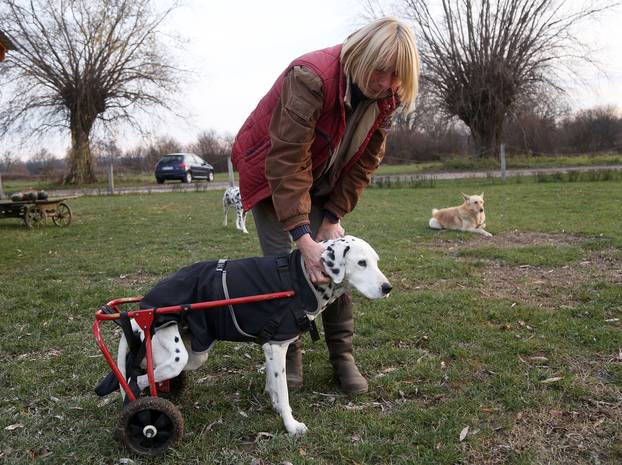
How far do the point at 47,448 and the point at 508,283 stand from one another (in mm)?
4664

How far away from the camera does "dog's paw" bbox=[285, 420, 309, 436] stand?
9.09ft

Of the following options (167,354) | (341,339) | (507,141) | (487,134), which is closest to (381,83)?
(341,339)

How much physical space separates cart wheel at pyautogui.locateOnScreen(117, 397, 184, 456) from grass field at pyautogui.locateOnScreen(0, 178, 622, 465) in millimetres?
113

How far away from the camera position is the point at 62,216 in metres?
11.8

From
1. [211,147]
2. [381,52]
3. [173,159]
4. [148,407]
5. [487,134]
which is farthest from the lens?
[211,147]

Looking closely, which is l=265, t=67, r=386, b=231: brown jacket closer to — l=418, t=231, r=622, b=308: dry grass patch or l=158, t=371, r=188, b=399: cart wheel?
l=158, t=371, r=188, b=399: cart wheel

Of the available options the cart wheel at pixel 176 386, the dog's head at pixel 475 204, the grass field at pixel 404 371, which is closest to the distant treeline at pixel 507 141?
the dog's head at pixel 475 204

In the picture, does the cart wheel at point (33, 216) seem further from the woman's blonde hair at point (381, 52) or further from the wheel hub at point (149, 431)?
the woman's blonde hair at point (381, 52)

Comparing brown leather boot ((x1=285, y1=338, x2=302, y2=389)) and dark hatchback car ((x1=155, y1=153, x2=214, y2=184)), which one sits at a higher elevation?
dark hatchback car ((x1=155, y1=153, x2=214, y2=184))

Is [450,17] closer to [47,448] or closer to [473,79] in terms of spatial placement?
[473,79]

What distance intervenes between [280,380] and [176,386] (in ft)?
2.85

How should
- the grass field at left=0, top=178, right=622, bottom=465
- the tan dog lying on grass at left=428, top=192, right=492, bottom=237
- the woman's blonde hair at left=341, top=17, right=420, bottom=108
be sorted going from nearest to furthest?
the woman's blonde hair at left=341, top=17, right=420, bottom=108 < the grass field at left=0, top=178, right=622, bottom=465 < the tan dog lying on grass at left=428, top=192, right=492, bottom=237

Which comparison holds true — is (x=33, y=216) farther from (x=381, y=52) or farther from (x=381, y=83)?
(x=381, y=52)

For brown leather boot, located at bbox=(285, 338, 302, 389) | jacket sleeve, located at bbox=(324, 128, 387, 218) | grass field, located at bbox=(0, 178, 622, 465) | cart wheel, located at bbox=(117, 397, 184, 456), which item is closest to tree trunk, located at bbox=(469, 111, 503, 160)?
grass field, located at bbox=(0, 178, 622, 465)
